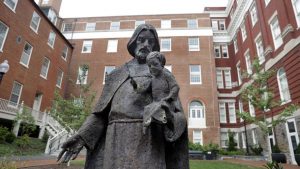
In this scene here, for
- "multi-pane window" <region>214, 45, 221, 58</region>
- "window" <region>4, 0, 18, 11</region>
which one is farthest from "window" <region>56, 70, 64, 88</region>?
"multi-pane window" <region>214, 45, 221, 58</region>

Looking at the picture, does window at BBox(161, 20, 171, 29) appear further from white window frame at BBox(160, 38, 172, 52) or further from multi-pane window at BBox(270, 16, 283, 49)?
multi-pane window at BBox(270, 16, 283, 49)

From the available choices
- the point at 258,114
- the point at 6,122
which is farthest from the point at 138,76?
the point at 258,114

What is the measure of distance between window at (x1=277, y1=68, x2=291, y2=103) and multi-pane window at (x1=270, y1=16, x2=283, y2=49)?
2604 mm

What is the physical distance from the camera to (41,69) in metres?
23.5

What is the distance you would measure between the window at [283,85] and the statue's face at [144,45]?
18.5 m

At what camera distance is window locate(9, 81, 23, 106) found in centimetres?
1900

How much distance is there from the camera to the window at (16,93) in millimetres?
19000

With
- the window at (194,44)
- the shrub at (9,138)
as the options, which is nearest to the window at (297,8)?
the window at (194,44)

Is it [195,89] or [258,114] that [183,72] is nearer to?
[195,89]

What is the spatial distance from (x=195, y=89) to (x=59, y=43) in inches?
704

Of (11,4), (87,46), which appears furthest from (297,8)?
(87,46)

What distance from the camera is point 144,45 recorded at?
95.7 inches

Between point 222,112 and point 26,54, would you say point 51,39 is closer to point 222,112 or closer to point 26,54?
point 26,54

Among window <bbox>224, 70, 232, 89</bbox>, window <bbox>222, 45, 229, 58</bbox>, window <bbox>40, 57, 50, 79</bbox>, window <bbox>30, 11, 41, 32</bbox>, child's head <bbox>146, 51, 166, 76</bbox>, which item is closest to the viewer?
child's head <bbox>146, 51, 166, 76</bbox>
